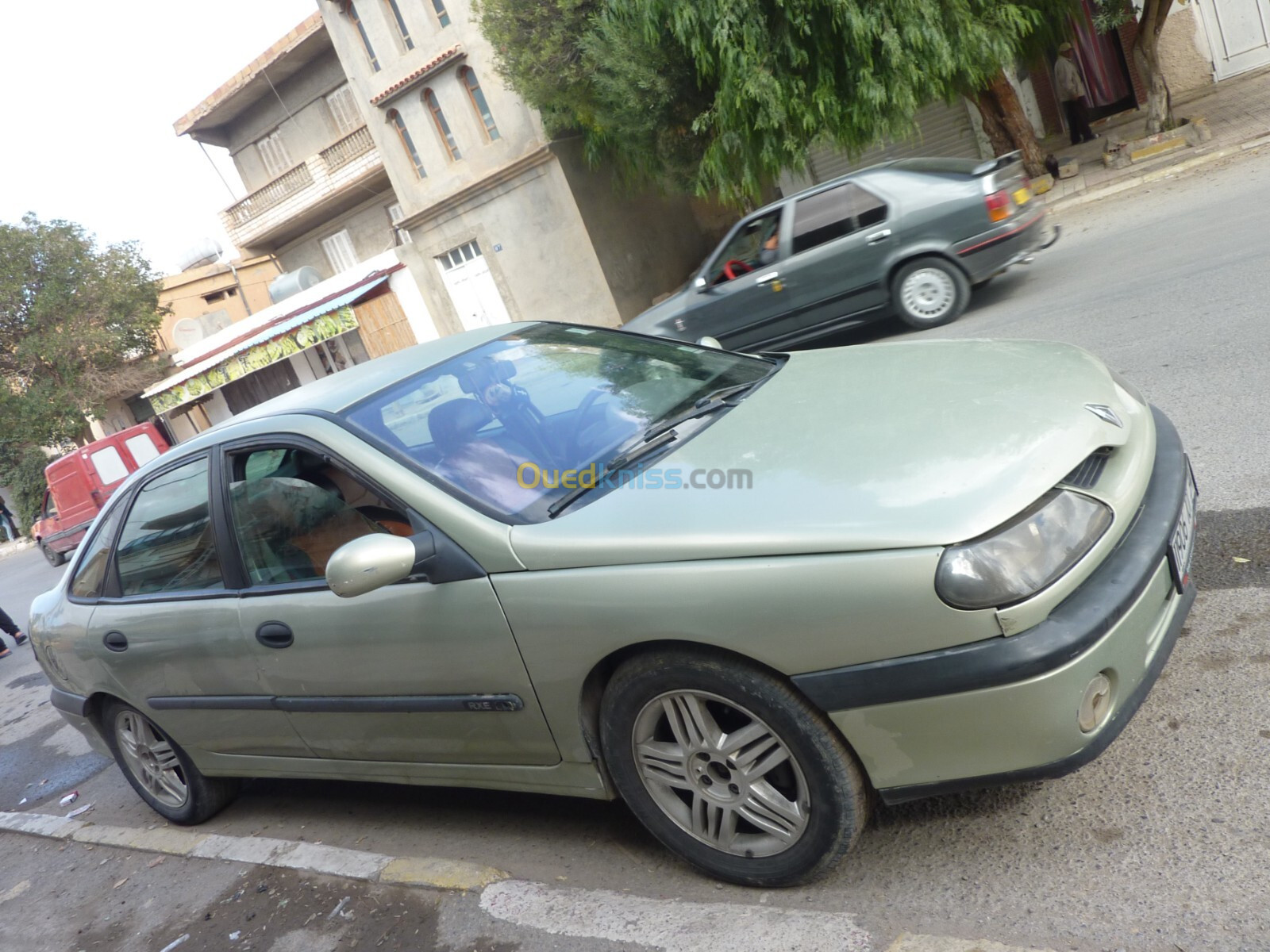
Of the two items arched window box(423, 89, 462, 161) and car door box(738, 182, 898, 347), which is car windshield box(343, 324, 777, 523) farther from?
arched window box(423, 89, 462, 161)

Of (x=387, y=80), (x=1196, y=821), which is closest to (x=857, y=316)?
(x=1196, y=821)

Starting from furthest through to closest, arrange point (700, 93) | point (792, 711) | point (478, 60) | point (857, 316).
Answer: point (478, 60) → point (700, 93) → point (857, 316) → point (792, 711)

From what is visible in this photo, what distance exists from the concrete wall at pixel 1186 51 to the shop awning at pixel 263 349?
18527 mm

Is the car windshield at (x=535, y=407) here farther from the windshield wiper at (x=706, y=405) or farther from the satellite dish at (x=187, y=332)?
the satellite dish at (x=187, y=332)

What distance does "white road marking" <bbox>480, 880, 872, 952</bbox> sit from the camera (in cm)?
231

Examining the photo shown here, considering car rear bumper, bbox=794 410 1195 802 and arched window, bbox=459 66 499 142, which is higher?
arched window, bbox=459 66 499 142

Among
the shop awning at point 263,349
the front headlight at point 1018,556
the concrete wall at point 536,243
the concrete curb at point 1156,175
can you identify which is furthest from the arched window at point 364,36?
the front headlight at point 1018,556

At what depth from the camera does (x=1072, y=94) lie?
2014 cm

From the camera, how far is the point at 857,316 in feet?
31.0

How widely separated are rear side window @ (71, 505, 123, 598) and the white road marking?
7.58 feet

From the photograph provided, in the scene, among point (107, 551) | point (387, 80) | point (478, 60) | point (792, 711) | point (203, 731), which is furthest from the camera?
point (387, 80)

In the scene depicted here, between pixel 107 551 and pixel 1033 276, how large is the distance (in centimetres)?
909

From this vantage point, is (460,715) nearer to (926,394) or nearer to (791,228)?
(926,394)

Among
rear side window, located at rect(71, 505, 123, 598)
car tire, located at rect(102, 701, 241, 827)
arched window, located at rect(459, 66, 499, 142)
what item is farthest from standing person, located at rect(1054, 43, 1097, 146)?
car tire, located at rect(102, 701, 241, 827)
